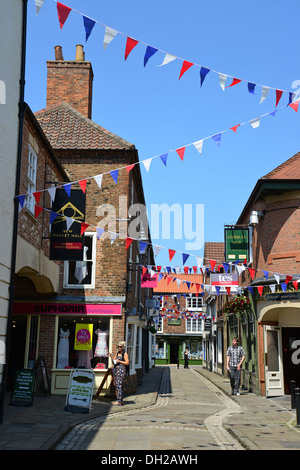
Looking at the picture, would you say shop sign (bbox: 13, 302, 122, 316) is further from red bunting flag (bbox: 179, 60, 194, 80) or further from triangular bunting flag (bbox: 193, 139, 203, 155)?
red bunting flag (bbox: 179, 60, 194, 80)

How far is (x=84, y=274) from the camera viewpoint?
16141 mm

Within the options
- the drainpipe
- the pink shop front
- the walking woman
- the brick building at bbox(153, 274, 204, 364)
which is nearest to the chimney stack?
the pink shop front

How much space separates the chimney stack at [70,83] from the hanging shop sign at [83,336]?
8.58 metres

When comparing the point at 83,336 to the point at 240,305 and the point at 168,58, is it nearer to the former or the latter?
the point at 240,305

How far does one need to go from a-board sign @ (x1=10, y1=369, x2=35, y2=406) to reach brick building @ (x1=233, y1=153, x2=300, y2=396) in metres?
7.86

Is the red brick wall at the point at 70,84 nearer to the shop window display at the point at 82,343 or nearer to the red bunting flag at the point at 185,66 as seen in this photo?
the shop window display at the point at 82,343

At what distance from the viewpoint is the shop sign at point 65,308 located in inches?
614

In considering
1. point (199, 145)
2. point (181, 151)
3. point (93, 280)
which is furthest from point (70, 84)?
point (199, 145)

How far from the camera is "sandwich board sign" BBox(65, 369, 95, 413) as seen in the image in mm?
11703

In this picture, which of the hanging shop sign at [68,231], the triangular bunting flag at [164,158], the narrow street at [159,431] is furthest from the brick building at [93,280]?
the triangular bunting flag at [164,158]

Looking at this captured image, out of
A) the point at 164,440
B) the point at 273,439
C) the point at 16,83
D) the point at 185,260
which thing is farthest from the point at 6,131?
the point at 273,439

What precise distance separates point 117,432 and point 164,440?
1.18 m

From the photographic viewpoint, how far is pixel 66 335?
15758 millimetres
